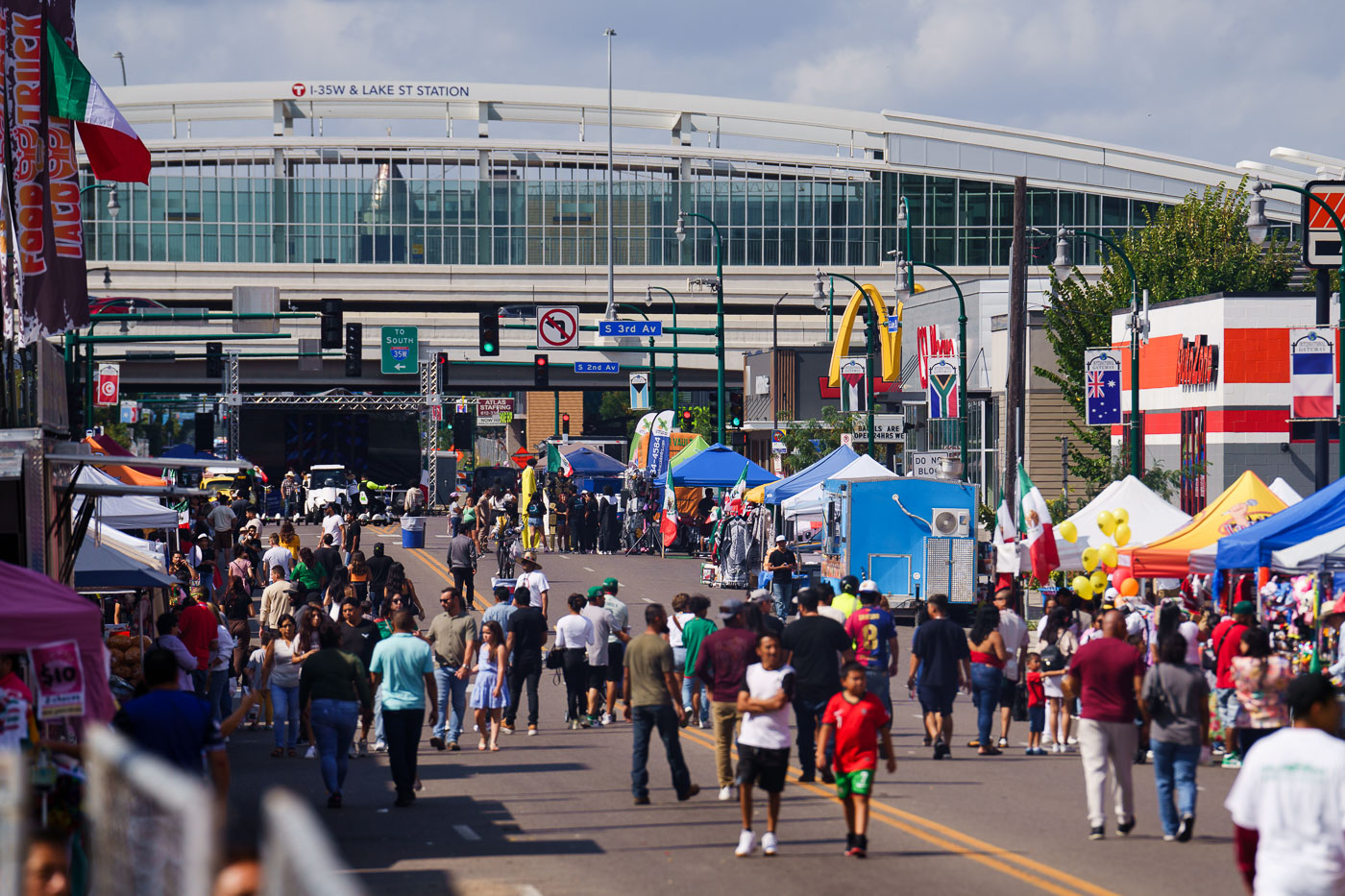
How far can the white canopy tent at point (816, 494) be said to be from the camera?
32.0 m

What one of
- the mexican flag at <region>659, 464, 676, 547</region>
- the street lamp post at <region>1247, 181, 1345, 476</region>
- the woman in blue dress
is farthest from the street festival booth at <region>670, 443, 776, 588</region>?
the woman in blue dress

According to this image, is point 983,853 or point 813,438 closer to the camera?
point 983,853

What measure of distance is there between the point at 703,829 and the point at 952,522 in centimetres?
1660

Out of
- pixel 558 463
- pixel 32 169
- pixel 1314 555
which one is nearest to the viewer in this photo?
pixel 32 169

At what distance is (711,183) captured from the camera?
314ft

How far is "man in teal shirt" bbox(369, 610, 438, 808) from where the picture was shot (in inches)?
520

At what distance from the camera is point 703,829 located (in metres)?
12.2

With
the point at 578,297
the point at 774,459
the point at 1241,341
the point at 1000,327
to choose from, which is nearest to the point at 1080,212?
the point at 578,297

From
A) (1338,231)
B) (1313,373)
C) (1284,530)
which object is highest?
(1338,231)

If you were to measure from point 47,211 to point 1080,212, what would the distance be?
85.5m

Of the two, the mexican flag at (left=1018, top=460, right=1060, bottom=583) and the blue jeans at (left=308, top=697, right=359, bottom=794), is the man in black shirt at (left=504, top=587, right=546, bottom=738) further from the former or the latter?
the mexican flag at (left=1018, top=460, right=1060, bottom=583)

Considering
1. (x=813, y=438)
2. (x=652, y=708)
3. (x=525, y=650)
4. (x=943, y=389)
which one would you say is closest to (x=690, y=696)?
(x=525, y=650)

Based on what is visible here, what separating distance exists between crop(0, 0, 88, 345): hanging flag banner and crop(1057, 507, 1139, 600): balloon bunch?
12538mm

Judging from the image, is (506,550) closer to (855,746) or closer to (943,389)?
(943,389)
